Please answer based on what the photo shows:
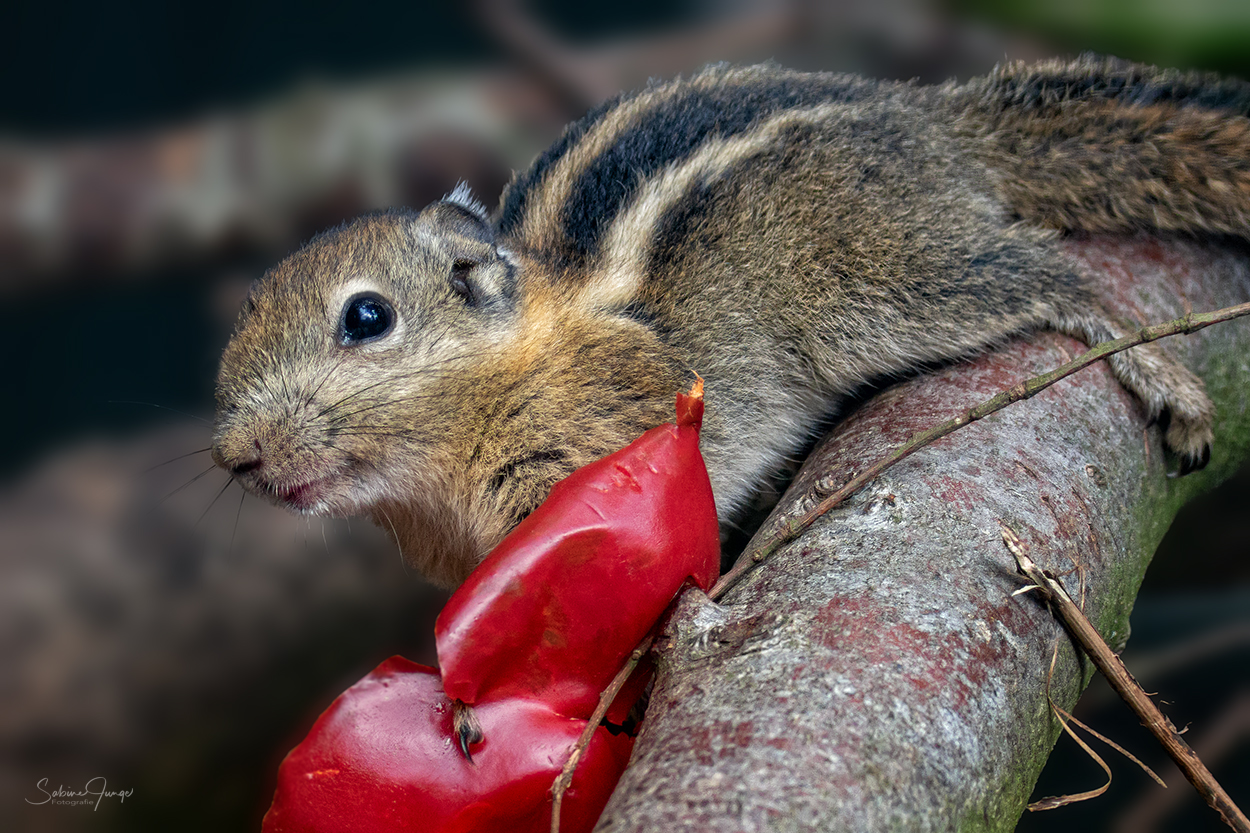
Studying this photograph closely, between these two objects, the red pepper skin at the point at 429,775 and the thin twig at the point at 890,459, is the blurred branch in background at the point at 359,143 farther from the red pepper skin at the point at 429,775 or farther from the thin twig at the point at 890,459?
the red pepper skin at the point at 429,775

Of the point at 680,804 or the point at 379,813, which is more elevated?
the point at 680,804

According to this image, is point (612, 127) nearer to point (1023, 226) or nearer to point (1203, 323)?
point (1023, 226)

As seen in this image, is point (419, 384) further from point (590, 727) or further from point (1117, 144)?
point (1117, 144)

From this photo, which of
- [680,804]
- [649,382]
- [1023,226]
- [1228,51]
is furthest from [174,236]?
[1228,51]

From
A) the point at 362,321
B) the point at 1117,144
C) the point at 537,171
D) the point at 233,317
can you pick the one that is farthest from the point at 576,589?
the point at 233,317

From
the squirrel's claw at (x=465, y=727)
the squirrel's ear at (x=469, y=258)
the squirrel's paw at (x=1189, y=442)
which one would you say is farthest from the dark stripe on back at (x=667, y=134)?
the squirrel's claw at (x=465, y=727)

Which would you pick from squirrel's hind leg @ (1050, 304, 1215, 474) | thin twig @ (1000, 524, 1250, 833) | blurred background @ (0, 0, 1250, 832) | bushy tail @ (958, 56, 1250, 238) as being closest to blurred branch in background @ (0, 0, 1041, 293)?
blurred background @ (0, 0, 1250, 832)
